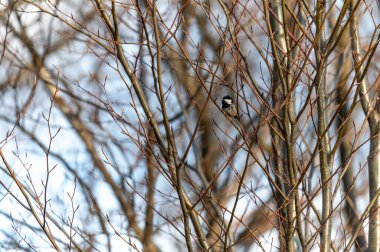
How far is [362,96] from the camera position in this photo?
12.3ft

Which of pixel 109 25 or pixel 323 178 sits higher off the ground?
pixel 109 25

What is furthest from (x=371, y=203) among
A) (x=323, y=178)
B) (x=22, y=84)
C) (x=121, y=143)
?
(x=22, y=84)

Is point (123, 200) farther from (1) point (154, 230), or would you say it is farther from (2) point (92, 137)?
Result: (2) point (92, 137)

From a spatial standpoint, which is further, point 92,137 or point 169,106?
point 92,137

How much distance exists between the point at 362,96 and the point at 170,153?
1371 millimetres

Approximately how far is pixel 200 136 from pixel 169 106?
2.24 feet

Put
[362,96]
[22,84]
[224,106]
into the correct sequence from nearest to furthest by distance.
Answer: [362,96]
[224,106]
[22,84]

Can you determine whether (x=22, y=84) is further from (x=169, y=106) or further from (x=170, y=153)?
(x=170, y=153)

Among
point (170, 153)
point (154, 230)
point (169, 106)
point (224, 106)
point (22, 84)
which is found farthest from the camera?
point (22, 84)

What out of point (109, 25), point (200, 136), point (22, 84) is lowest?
point (109, 25)

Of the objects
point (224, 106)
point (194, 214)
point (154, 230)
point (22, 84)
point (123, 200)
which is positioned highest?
point (22, 84)

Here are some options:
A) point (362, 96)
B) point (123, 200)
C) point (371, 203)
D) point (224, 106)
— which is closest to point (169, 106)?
point (123, 200)

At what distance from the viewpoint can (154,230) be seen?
8.34 meters

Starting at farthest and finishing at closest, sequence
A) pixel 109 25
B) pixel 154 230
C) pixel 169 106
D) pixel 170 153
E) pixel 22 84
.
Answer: pixel 22 84
pixel 169 106
pixel 154 230
pixel 109 25
pixel 170 153
